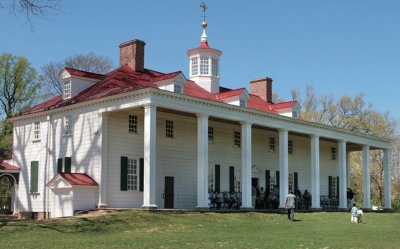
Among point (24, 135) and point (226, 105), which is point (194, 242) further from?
point (24, 135)

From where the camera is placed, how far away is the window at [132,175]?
30.1 metres

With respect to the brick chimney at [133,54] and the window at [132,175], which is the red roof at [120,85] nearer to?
the brick chimney at [133,54]

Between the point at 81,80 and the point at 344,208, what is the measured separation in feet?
64.4

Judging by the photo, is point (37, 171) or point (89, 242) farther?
point (37, 171)

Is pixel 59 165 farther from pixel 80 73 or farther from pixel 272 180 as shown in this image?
pixel 272 180

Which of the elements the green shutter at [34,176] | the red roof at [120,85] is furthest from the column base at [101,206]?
the green shutter at [34,176]

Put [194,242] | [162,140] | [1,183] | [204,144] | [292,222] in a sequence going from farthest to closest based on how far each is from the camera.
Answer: [1,183] < [162,140] < [204,144] < [292,222] < [194,242]

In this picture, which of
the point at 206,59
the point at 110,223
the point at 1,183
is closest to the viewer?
the point at 110,223

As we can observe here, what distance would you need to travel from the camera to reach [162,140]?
31891 mm

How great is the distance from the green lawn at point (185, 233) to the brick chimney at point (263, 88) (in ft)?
56.8

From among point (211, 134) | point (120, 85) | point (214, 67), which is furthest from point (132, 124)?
point (214, 67)

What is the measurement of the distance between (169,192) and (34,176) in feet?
25.3

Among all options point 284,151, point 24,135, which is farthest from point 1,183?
point 284,151

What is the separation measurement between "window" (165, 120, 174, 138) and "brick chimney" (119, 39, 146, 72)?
432 centimetres
